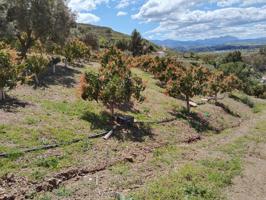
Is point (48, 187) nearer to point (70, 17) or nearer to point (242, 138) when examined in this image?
point (242, 138)

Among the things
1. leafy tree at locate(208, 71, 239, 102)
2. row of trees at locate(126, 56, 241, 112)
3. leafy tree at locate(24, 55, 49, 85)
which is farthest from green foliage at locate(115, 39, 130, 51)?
leafy tree at locate(24, 55, 49, 85)

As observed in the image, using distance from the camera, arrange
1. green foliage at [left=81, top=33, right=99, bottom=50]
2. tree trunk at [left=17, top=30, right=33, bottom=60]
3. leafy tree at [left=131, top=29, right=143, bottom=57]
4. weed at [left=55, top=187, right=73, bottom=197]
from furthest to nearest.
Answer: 1. leafy tree at [left=131, top=29, right=143, bottom=57]
2. green foliage at [left=81, top=33, right=99, bottom=50]
3. tree trunk at [left=17, top=30, right=33, bottom=60]
4. weed at [left=55, top=187, right=73, bottom=197]

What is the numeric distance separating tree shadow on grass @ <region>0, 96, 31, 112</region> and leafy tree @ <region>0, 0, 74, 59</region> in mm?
13582

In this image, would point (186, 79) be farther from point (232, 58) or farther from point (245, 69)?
point (232, 58)

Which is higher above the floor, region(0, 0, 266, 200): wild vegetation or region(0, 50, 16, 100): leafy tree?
region(0, 50, 16, 100): leafy tree

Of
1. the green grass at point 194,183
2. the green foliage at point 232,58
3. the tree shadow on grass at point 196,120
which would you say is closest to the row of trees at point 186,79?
the tree shadow on grass at point 196,120

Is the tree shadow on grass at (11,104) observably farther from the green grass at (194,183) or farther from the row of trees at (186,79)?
the row of trees at (186,79)

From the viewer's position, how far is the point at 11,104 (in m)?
26.0

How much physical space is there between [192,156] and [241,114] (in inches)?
902

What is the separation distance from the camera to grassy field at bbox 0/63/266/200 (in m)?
17.7

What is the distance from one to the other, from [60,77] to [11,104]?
13.5 meters

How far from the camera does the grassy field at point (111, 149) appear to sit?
17.7 meters

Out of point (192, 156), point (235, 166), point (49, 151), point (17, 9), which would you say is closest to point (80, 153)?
point (49, 151)

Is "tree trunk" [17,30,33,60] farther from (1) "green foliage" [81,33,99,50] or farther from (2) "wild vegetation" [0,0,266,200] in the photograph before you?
(1) "green foliage" [81,33,99,50]
